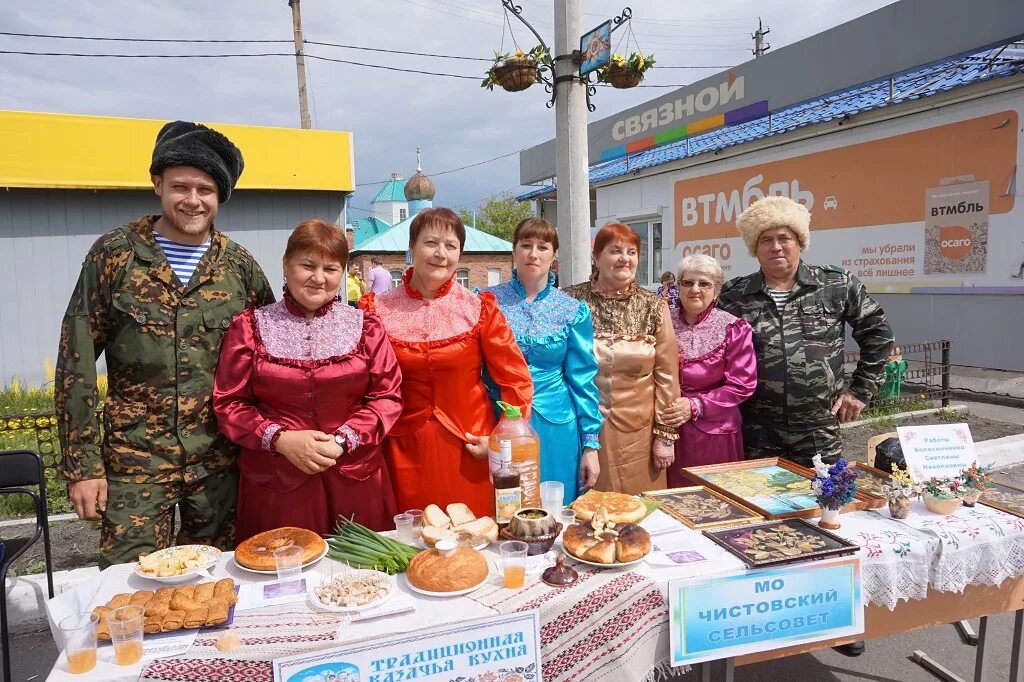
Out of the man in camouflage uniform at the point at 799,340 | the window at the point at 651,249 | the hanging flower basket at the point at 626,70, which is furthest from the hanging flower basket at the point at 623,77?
the window at the point at 651,249

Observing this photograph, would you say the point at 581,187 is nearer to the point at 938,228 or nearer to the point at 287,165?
the point at 287,165

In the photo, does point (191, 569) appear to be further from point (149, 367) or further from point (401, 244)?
point (401, 244)

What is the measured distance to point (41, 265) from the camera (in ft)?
25.6

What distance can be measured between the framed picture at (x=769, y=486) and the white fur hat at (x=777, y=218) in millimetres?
1094

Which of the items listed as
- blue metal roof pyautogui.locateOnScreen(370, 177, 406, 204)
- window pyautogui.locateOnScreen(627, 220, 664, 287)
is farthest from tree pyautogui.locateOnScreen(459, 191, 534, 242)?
window pyautogui.locateOnScreen(627, 220, 664, 287)

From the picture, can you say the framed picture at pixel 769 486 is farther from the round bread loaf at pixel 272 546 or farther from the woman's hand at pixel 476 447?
the round bread loaf at pixel 272 546

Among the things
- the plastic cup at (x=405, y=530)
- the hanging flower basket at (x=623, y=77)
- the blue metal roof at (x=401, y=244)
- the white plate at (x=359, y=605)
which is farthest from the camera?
the blue metal roof at (x=401, y=244)

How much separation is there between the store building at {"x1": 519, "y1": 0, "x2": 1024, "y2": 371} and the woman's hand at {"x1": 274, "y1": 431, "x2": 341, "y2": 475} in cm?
828

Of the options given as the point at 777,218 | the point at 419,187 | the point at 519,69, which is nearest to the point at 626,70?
the point at 519,69

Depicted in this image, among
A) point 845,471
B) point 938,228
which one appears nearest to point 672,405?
point 845,471

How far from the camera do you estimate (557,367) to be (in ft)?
9.66

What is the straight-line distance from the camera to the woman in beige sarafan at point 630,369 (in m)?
3.03

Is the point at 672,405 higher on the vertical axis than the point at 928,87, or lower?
lower

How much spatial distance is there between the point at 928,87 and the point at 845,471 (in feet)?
29.4
